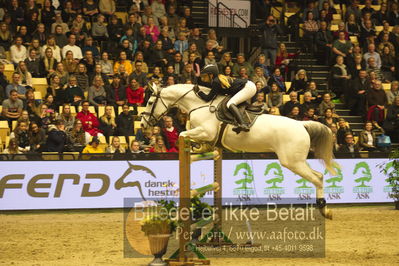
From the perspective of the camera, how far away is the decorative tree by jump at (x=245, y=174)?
15.9 metres

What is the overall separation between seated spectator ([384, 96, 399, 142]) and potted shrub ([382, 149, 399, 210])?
304 cm

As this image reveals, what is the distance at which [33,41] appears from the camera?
18.3m

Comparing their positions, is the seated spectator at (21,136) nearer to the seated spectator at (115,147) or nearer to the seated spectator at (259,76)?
the seated spectator at (115,147)

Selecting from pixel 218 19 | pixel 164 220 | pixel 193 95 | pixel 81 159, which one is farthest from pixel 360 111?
pixel 164 220

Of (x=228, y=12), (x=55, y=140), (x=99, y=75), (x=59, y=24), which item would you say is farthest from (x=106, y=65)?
(x=228, y=12)

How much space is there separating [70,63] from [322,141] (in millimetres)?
8621

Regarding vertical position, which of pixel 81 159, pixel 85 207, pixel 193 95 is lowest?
pixel 85 207

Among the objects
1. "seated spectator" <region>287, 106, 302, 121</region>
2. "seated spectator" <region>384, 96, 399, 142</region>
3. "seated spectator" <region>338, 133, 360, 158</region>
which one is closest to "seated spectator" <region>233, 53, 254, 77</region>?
"seated spectator" <region>287, 106, 302, 121</region>

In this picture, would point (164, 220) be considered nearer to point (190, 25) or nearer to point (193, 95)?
point (193, 95)

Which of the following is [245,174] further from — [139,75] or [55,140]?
[139,75]

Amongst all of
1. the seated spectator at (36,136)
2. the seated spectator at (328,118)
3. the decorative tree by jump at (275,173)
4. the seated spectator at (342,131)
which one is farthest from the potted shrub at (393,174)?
the seated spectator at (36,136)

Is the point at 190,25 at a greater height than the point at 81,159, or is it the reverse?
the point at 190,25

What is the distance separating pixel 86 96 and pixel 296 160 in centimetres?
813

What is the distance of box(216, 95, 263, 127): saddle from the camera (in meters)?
11.0
